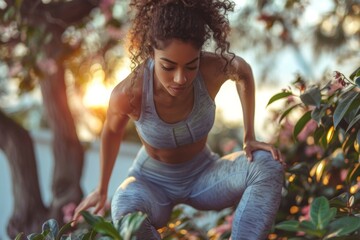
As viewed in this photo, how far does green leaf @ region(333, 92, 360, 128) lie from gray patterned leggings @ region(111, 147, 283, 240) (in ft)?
0.62

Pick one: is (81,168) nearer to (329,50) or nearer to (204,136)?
(204,136)

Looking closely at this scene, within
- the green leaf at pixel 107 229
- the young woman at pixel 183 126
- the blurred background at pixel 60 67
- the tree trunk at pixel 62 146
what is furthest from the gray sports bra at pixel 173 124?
the tree trunk at pixel 62 146

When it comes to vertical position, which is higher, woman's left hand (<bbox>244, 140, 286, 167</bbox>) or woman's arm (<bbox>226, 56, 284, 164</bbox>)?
woman's arm (<bbox>226, 56, 284, 164</bbox>)

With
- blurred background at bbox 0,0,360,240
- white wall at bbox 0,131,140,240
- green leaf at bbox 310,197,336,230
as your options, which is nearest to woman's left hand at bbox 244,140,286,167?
green leaf at bbox 310,197,336,230

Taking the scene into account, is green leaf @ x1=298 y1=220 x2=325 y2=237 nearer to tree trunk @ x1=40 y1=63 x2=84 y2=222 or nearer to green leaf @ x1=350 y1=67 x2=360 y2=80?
green leaf @ x1=350 y1=67 x2=360 y2=80

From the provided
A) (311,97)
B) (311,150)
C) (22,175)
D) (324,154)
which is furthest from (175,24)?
(22,175)

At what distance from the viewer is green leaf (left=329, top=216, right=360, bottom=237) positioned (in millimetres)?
1298

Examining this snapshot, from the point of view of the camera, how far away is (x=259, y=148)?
184cm

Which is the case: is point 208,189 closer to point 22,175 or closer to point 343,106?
point 343,106

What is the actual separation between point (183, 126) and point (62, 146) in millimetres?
1976

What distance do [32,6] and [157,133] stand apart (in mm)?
1424

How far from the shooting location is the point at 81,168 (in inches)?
145

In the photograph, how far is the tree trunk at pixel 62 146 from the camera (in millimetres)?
3572

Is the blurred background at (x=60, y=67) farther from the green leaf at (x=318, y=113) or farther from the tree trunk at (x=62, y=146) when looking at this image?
the green leaf at (x=318, y=113)
